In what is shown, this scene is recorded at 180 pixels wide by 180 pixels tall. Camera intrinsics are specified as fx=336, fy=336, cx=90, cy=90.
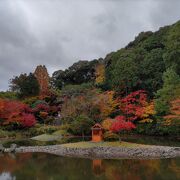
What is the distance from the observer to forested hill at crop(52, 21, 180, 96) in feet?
126

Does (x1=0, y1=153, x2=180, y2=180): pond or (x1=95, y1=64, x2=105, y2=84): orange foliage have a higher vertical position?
(x1=95, y1=64, x2=105, y2=84): orange foliage

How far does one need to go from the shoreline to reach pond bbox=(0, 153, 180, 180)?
1596 mm

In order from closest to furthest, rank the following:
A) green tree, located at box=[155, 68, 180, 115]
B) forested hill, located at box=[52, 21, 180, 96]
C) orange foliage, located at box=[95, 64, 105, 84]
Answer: green tree, located at box=[155, 68, 180, 115] < forested hill, located at box=[52, 21, 180, 96] < orange foliage, located at box=[95, 64, 105, 84]

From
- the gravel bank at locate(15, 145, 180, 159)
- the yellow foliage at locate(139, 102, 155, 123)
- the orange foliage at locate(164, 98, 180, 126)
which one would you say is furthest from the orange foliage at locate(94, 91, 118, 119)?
the gravel bank at locate(15, 145, 180, 159)

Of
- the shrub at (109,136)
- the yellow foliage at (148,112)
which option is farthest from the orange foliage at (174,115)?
the shrub at (109,136)

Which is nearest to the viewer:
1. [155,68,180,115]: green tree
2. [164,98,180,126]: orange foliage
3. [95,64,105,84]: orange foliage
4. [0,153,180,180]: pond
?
[0,153,180,180]: pond

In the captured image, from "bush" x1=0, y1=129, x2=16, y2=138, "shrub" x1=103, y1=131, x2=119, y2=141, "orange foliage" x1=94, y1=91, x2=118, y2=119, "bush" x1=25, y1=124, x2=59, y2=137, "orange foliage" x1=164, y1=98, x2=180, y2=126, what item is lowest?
"shrub" x1=103, y1=131, x2=119, y2=141

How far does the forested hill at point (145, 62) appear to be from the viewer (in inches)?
1516

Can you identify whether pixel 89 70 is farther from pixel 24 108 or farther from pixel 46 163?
pixel 46 163

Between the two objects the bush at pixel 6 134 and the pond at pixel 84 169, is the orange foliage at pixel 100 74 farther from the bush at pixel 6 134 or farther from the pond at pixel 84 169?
the pond at pixel 84 169

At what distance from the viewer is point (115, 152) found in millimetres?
24969

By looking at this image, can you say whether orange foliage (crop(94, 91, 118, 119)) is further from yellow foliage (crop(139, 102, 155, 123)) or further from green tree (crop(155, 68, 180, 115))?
green tree (crop(155, 68, 180, 115))

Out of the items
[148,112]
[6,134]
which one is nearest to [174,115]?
[148,112]

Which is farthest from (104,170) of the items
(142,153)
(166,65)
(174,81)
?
(166,65)
